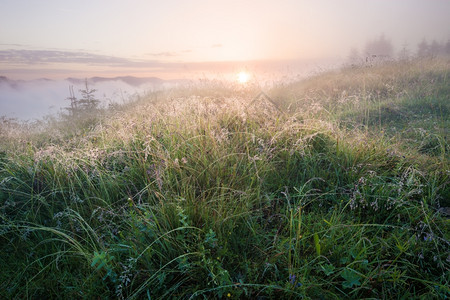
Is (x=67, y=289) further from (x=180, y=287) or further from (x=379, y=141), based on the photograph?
(x=379, y=141)

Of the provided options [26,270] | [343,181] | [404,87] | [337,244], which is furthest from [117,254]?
[404,87]

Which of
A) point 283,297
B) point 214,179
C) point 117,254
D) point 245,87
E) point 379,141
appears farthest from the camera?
point 245,87

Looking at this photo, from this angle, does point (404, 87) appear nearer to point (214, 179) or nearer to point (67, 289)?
point (214, 179)

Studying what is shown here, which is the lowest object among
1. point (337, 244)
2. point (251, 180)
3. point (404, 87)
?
point (337, 244)

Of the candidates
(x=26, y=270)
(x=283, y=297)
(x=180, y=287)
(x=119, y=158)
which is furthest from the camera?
(x=119, y=158)

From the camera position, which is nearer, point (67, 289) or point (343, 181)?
point (67, 289)

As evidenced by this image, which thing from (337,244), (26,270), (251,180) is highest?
(251,180)

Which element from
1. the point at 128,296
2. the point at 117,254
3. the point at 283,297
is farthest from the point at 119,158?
the point at 283,297

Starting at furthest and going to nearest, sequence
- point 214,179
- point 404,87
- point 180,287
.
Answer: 1. point 404,87
2. point 214,179
3. point 180,287

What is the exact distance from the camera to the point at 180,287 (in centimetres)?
174

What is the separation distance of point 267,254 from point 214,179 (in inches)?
37.9

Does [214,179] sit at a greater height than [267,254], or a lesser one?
greater

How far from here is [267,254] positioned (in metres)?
1.84

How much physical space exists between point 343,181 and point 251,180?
0.93m
